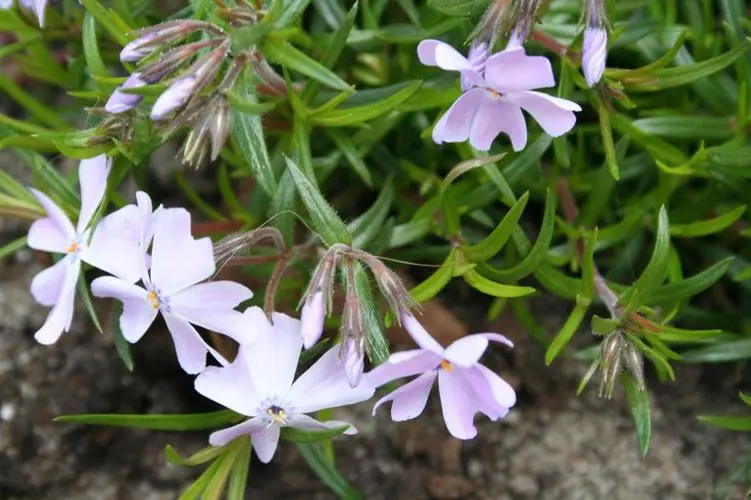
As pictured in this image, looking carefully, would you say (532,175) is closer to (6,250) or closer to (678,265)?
(678,265)

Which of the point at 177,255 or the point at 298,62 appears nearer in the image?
the point at 177,255

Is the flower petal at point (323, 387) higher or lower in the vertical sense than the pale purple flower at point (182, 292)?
lower

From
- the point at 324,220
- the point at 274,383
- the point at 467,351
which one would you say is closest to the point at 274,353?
the point at 274,383

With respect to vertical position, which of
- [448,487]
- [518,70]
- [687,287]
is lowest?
[448,487]

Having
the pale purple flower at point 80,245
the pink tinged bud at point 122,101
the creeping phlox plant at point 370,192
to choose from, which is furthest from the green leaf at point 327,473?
the pink tinged bud at point 122,101

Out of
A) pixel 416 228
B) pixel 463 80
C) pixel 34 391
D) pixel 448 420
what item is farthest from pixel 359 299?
pixel 34 391

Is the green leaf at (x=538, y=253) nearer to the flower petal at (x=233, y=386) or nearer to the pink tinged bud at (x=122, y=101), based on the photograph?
the flower petal at (x=233, y=386)

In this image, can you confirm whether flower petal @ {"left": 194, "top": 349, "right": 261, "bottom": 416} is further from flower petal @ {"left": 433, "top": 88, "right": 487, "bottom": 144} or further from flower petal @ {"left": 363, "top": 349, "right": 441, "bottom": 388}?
flower petal @ {"left": 433, "top": 88, "right": 487, "bottom": 144}

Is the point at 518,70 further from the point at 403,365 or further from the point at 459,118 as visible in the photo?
the point at 403,365
